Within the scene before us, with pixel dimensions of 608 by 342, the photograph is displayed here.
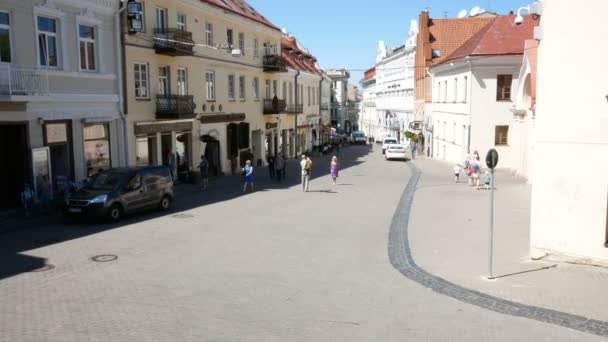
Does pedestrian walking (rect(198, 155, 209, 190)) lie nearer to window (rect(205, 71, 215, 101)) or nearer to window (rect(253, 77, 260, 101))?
window (rect(205, 71, 215, 101))

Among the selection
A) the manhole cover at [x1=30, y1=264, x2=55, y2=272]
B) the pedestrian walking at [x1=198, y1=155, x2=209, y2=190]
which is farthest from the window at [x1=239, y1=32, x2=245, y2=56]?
the manhole cover at [x1=30, y1=264, x2=55, y2=272]

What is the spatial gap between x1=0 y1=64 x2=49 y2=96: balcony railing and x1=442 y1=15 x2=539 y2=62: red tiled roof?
1023 inches

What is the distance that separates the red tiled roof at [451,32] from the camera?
5059 centimetres

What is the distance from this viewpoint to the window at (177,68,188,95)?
26.5 m

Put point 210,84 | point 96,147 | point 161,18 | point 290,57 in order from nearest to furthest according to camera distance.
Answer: point 96,147
point 161,18
point 210,84
point 290,57

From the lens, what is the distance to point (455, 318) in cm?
847

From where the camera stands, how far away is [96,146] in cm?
2097

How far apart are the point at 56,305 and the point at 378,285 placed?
5.60 metres

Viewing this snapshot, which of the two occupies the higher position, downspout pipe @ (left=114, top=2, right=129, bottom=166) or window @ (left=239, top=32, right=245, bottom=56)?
window @ (left=239, top=32, right=245, bottom=56)

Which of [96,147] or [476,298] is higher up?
[96,147]

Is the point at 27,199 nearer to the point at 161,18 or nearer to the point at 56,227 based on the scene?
the point at 56,227

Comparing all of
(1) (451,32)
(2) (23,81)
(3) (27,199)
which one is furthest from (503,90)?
(3) (27,199)

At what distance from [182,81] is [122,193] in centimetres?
1180

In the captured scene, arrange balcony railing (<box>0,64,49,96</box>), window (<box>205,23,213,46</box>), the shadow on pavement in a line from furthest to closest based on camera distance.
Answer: window (<box>205,23,213,46</box>) → balcony railing (<box>0,64,49,96</box>) → the shadow on pavement
